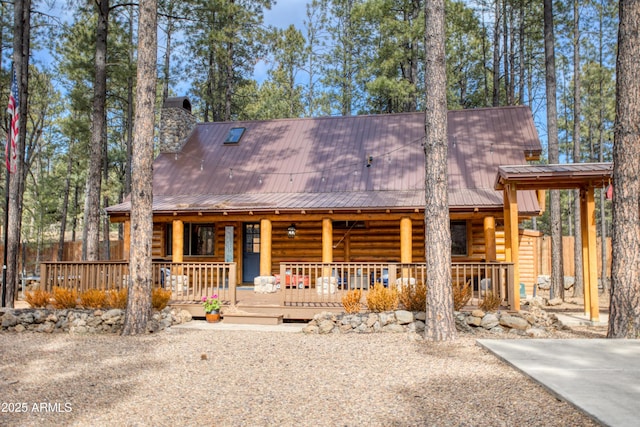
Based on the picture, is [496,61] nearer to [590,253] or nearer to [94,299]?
[590,253]

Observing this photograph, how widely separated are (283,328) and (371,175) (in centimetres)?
685

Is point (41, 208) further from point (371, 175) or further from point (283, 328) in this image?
point (283, 328)

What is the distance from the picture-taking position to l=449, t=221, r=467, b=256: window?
1423cm

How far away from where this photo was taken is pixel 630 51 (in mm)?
7562

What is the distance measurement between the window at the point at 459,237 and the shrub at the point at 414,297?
5200 millimetres

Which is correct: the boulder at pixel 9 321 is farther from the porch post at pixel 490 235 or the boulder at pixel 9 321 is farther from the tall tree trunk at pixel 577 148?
the tall tree trunk at pixel 577 148

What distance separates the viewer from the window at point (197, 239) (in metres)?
16.0

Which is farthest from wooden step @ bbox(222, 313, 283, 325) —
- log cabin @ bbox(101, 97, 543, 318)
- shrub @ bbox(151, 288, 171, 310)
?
log cabin @ bbox(101, 97, 543, 318)

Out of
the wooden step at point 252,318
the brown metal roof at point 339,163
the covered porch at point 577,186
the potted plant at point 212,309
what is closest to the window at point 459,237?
the brown metal roof at point 339,163

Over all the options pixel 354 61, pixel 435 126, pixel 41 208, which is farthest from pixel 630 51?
pixel 41 208

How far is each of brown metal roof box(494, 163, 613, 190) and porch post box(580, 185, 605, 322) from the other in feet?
1.13

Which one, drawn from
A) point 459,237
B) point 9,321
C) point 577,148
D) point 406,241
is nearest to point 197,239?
point 9,321

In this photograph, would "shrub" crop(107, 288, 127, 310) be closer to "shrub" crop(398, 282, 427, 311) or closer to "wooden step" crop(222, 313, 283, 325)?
"wooden step" crop(222, 313, 283, 325)

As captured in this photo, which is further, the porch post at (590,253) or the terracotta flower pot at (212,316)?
the terracotta flower pot at (212,316)
